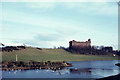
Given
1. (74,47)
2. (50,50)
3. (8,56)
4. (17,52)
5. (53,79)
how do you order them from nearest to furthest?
(53,79), (8,56), (17,52), (50,50), (74,47)

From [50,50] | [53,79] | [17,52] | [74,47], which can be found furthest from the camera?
[74,47]

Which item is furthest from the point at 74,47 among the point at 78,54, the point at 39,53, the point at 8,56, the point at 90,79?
the point at 90,79

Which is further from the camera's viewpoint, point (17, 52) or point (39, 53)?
point (39, 53)

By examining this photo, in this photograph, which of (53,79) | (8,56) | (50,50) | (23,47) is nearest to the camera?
(53,79)

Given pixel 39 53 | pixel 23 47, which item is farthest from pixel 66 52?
pixel 23 47

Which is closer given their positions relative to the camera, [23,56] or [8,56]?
[8,56]

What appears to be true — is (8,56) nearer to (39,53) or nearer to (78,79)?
(39,53)

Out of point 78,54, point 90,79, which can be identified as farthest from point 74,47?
point 90,79

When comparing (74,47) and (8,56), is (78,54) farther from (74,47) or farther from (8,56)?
(8,56)

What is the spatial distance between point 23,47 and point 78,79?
114m

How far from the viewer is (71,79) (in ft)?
147

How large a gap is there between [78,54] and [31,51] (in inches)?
2307

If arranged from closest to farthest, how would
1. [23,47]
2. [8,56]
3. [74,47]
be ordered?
1. [8,56]
2. [23,47]
3. [74,47]

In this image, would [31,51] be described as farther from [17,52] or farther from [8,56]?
[8,56]
